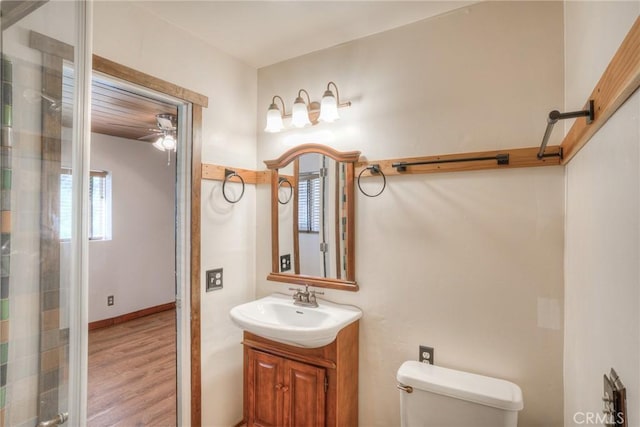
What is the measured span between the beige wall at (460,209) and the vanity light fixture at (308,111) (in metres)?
0.09

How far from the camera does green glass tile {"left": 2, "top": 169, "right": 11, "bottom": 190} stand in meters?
0.89

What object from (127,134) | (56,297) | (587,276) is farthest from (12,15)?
(127,134)

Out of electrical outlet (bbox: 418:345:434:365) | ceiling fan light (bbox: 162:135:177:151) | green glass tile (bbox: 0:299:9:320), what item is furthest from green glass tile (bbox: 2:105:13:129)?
ceiling fan light (bbox: 162:135:177:151)

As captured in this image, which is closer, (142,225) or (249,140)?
(249,140)

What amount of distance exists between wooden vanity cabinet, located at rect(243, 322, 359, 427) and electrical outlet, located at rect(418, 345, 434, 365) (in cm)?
38

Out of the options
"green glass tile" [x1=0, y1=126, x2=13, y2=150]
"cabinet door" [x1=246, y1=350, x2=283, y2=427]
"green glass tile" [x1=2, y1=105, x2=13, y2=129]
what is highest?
"green glass tile" [x1=2, y1=105, x2=13, y2=129]

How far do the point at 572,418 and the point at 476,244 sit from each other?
78 centimetres

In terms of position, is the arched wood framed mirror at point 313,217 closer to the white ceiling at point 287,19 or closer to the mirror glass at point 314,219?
the mirror glass at point 314,219

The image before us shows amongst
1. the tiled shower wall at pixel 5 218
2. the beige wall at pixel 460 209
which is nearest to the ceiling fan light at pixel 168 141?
the beige wall at pixel 460 209

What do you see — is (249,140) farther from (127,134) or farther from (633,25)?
(127,134)

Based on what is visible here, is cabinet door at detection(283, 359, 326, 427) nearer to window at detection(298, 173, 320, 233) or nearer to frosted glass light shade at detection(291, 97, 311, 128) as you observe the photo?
window at detection(298, 173, 320, 233)

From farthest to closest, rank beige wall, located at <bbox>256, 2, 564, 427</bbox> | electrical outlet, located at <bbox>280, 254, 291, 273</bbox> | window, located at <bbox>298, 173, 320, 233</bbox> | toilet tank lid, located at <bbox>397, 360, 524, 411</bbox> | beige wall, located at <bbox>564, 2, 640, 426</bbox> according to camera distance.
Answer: electrical outlet, located at <bbox>280, 254, 291, 273</bbox> < window, located at <bbox>298, 173, 320, 233</bbox> < beige wall, located at <bbox>256, 2, 564, 427</bbox> < toilet tank lid, located at <bbox>397, 360, 524, 411</bbox> < beige wall, located at <bbox>564, 2, 640, 426</bbox>

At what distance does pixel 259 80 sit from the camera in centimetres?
243

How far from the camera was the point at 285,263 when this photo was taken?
2297 millimetres
